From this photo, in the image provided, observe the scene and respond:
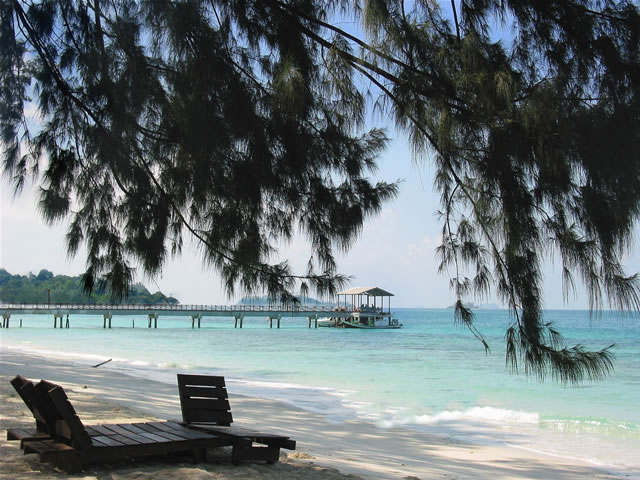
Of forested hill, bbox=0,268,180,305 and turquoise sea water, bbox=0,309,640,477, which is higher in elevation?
forested hill, bbox=0,268,180,305

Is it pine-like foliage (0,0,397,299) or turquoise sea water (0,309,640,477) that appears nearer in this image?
pine-like foliage (0,0,397,299)

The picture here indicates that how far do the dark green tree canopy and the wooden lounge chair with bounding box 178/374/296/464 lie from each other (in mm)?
1303

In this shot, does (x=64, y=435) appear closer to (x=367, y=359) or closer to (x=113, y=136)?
(x=113, y=136)

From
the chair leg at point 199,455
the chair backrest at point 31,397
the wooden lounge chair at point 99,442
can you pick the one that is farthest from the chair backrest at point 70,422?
the chair leg at point 199,455

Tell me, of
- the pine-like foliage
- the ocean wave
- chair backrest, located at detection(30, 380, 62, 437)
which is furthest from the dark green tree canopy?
the ocean wave

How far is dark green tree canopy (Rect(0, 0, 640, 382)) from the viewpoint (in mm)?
2980

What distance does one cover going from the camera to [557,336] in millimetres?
3328

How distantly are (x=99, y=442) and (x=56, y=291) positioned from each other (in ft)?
27.5

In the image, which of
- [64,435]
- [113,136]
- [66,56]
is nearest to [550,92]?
[113,136]

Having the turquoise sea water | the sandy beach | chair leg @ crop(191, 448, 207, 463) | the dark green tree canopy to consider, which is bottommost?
the turquoise sea water

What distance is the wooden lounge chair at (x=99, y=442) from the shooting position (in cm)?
401

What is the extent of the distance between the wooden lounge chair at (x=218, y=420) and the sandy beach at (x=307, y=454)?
0.11 metres

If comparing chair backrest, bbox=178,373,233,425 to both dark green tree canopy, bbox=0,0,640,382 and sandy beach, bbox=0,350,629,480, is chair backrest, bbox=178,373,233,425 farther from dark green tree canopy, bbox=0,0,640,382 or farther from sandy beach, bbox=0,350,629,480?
dark green tree canopy, bbox=0,0,640,382

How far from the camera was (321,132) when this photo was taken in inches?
152
